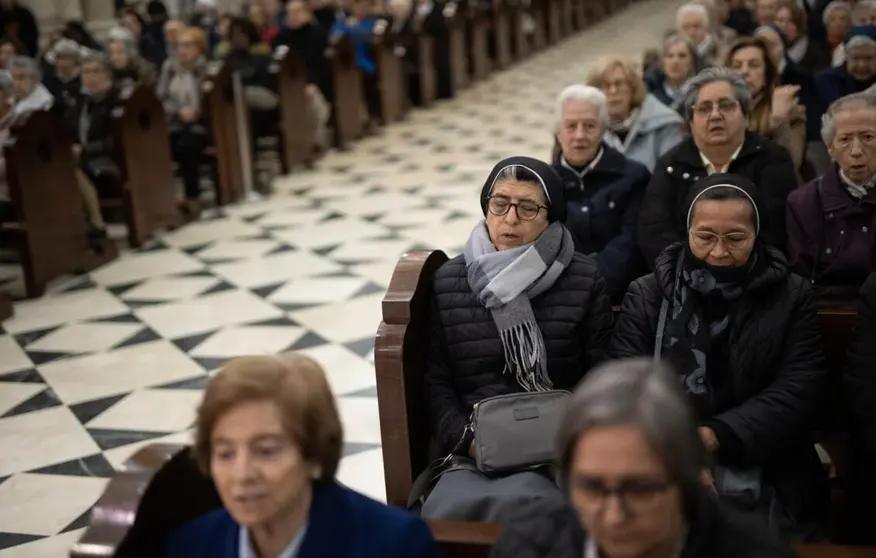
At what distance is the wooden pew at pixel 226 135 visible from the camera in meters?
7.11

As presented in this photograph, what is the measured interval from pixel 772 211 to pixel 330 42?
6743 mm

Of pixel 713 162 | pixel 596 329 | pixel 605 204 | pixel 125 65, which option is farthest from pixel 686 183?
pixel 125 65

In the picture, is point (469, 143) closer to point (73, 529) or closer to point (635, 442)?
point (73, 529)

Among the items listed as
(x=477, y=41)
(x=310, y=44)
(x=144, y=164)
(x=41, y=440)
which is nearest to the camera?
(x=41, y=440)

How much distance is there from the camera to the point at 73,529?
3.20 m

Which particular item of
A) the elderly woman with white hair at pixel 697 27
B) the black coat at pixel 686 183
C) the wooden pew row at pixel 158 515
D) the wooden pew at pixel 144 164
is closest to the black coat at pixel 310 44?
the wooden pew at pixel 144 164

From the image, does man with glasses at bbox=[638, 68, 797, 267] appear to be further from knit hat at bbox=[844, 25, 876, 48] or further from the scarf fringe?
knit hat at bbox=[844, 25, 876, 48]

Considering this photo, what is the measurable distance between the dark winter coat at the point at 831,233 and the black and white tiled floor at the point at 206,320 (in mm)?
1541

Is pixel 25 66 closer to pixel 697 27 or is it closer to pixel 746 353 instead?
pixel 697 27

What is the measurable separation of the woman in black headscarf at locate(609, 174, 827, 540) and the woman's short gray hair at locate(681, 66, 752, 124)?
1.05 m

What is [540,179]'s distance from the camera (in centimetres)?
255

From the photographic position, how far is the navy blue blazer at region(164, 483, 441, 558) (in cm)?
158

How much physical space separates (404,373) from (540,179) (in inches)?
24.4

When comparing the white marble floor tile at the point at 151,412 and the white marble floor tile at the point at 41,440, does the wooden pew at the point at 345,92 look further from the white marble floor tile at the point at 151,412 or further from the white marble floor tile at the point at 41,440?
the white marble floor tile at the point at 41,440
